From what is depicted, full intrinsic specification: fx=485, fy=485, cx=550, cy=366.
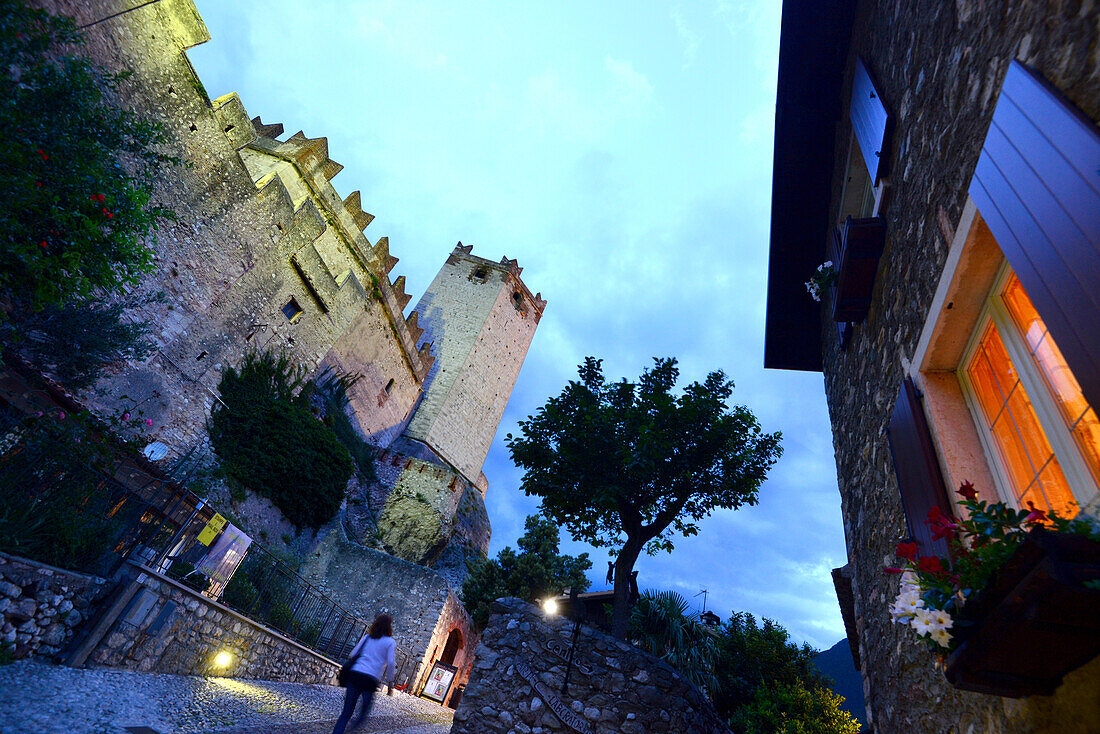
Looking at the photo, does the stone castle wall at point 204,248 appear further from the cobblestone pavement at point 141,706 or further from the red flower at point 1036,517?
the red flower at point 1036,517

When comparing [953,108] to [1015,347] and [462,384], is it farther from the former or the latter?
[462,384]

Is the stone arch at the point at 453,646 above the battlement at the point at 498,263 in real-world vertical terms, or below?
below

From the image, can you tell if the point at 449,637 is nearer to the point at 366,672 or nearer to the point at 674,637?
the point at 674,637

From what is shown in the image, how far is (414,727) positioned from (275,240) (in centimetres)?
1421

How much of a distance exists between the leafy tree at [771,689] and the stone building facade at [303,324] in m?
8.55

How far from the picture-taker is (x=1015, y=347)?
6.86 ft

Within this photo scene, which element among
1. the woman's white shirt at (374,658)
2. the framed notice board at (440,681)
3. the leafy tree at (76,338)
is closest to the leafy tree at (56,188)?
the leafy tree at (76,338)

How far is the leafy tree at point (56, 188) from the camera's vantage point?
5.50 m

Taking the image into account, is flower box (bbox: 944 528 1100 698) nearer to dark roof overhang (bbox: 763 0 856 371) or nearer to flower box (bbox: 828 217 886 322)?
flower box (bbox: 828 217 886 322)

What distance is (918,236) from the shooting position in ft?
9.53

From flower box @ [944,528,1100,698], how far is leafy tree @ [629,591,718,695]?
1041 cm

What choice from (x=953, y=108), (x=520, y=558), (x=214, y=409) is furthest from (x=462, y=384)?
(x=953, y=108)

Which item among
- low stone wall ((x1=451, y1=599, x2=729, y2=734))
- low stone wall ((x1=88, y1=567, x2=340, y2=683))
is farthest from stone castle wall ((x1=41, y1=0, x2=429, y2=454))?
low stone wall ((x1=451, y1=599, x2=729, y2=734))


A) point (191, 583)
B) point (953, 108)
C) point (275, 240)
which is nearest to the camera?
point (953, 108)
